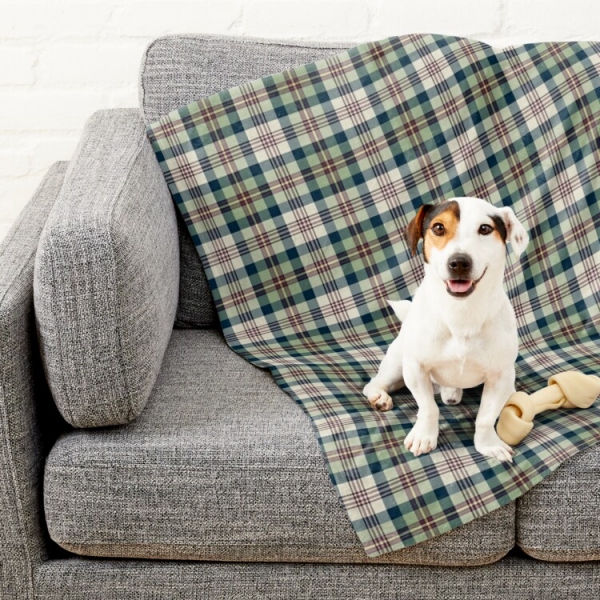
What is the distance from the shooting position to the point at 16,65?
205cm

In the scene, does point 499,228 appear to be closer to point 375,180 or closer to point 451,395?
point 451,395

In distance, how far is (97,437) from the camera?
1.35m

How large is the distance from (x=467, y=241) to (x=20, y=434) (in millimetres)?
730

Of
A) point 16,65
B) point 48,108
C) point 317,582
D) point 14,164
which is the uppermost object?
point 16,65

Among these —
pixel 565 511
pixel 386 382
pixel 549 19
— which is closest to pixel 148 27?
pixel 549 19

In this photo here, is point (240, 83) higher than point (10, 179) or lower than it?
higher

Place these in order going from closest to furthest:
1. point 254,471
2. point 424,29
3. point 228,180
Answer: point 254,471
point 228,180
point 424,29

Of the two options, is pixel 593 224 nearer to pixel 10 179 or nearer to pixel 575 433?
pixel 575 433

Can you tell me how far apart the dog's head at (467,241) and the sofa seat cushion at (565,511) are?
1.06 ft

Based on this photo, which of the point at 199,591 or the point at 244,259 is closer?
the point at 199,591

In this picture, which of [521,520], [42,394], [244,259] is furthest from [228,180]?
[521,520]

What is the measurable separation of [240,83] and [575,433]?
0.95m

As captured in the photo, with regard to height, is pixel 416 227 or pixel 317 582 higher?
pixel 416 227

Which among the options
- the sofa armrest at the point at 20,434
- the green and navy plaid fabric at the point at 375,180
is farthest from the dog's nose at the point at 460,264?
the sofa armrest at the point at 20,434
